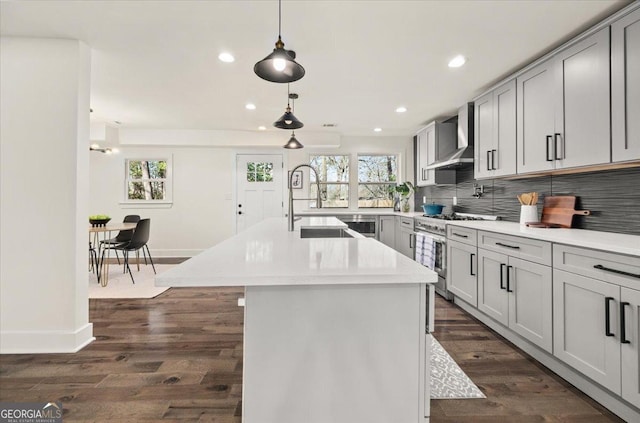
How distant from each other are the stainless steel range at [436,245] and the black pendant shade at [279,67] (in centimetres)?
252

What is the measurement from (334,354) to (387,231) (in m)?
4.28

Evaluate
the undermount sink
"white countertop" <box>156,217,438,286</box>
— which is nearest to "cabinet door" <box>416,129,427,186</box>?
the undermount sink

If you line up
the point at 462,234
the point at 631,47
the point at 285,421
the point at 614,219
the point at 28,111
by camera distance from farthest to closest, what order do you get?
1. the point at 462,234
2. the point at 28,111
3. the point at 614,219
4. the point at 631,47
5. the point at 285,421

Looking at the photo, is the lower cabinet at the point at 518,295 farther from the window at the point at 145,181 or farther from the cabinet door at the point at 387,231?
the window at the point at 145,181

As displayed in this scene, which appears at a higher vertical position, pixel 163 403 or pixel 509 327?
pixel 509 327

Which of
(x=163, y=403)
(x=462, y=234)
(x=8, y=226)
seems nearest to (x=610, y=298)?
(x=462, y=234)

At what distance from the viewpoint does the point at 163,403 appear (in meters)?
1.73

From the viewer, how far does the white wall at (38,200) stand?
2.37 m

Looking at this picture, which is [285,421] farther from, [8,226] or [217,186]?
[217,186]

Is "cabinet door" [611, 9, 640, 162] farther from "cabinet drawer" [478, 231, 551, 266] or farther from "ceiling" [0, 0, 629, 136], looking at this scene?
"cabinet drawer" [478, 231, 551, 266]

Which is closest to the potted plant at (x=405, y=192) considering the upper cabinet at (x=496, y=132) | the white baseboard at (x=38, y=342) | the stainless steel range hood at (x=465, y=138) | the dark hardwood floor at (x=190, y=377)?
the stainless steel range hood at (x=465, y=138)

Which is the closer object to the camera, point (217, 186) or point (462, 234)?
point (462, 234)

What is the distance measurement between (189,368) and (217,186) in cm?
451

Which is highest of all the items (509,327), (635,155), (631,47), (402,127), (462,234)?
(402,127)
